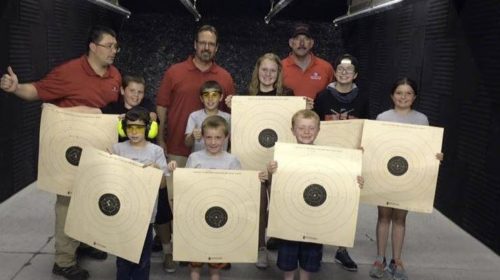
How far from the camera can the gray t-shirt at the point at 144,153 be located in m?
2.87

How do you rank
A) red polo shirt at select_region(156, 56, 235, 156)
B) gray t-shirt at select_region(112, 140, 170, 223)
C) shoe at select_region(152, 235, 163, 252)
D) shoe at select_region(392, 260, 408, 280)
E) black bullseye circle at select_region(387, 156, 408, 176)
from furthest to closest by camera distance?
shoe at select_region(152, 235, 163, 252) → red polo shirt at select_region(156, 56, 235, 156) → shoe at select_region(392, 260, 408, 280) → black bullseye circle at select_region(387, 156, 408, 176) → gray t-shirt at select_region(112, 140, 170, 223)

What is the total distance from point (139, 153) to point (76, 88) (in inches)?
25.5

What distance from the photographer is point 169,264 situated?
11.2 feet

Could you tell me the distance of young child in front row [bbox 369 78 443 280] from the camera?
3.29 meters

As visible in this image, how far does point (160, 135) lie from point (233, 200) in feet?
3.31

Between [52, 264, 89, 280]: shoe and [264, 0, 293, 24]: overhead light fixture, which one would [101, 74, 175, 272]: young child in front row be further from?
[264, 0, 293, 24]: overhead light fixture

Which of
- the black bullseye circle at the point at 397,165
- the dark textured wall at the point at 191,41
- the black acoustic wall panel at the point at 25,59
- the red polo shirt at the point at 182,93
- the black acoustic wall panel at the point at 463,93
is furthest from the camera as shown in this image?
the dark textured wall at the point at 191,41

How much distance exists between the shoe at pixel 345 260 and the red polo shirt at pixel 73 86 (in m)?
1.93

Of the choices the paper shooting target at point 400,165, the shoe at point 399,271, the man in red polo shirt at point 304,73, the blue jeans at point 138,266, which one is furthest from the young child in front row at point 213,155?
the shoe at point 399,271

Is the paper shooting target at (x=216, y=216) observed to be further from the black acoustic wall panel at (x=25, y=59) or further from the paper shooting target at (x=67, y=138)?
the black acoustic wall panel at (x=25, y=59)

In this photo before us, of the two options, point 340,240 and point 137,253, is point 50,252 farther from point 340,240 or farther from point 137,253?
point 340,240

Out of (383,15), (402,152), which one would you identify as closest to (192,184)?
(402,152)

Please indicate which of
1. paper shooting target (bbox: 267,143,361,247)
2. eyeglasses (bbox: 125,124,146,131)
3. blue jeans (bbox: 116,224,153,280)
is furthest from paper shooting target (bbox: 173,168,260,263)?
eyeglasses (bbox: 125,124,146,131)

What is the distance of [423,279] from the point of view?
350cm
